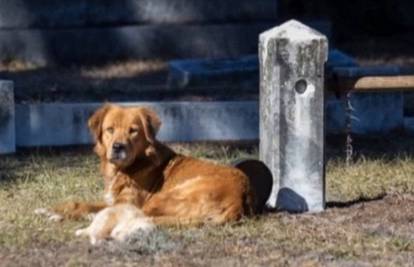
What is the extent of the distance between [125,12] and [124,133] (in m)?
9.92

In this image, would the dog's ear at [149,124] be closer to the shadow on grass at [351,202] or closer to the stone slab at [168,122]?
the shadow on grass at [351,202]

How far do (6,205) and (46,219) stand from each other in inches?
27.9

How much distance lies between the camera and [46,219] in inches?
375

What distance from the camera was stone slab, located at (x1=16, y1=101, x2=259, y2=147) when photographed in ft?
40.5

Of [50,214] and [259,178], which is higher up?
[259,178]

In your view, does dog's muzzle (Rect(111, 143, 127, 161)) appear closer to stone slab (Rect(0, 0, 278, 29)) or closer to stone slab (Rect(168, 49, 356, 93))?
stone slab (Rect(168, 49, 356, 93))

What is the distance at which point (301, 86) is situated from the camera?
9836 millimetres

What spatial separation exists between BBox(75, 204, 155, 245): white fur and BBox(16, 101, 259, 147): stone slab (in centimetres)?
340

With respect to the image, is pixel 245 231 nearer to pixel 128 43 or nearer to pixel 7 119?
pixel 7 119

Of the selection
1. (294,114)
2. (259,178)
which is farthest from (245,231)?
(294,114)

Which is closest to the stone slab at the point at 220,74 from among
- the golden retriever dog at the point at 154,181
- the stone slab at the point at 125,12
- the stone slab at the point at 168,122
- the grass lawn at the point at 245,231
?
the stone slab at the point at 125,12

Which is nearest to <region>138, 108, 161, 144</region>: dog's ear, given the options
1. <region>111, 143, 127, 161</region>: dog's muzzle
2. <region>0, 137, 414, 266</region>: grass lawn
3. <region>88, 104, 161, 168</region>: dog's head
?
<region>88, 104, 161, 168</region>: dog's head

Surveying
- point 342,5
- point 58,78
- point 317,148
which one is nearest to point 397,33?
point 342,5

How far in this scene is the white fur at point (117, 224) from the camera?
346 inches
